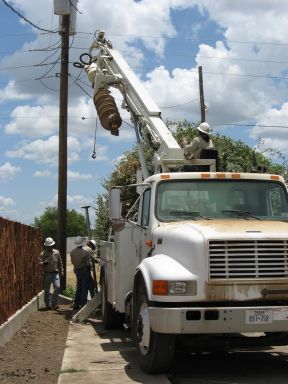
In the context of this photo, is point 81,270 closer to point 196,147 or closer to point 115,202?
point 196,147

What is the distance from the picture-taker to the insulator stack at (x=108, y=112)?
42.1ft

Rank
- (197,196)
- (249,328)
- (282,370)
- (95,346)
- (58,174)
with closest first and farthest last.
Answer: (249,328) → (282,370) → (197,196) → (95,346) → (58,174)

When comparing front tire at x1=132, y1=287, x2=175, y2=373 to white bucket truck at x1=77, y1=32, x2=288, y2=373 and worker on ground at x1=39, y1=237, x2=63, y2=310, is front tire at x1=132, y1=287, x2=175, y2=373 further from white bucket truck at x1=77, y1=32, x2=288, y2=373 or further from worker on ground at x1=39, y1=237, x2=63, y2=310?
worker on ground at x1=39, y1=237, x2=63, y2=310

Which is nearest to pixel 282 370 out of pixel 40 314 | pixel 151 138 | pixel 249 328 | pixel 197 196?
pixel 249 328

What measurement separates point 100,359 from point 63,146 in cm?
1044

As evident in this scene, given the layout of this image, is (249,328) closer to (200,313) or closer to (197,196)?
(200,313)

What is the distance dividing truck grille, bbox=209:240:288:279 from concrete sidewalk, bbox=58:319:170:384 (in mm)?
1442

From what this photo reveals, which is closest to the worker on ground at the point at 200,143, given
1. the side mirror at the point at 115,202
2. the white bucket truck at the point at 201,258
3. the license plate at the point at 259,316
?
the white bucket truck at the point at 201,258

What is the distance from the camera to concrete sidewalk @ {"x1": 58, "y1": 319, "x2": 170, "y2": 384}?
24.6ft

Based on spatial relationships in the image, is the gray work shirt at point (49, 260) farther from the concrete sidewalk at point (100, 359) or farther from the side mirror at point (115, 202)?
the side mirror at point (115, 202)

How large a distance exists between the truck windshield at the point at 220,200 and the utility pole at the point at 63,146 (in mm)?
10033

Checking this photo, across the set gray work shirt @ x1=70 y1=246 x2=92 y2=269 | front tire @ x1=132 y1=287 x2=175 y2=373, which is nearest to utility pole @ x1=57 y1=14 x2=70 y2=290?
gray work shirt @ x1=70 y1=246 x2=92 y2=269

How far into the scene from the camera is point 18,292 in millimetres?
12617

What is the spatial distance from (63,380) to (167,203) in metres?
2.69
